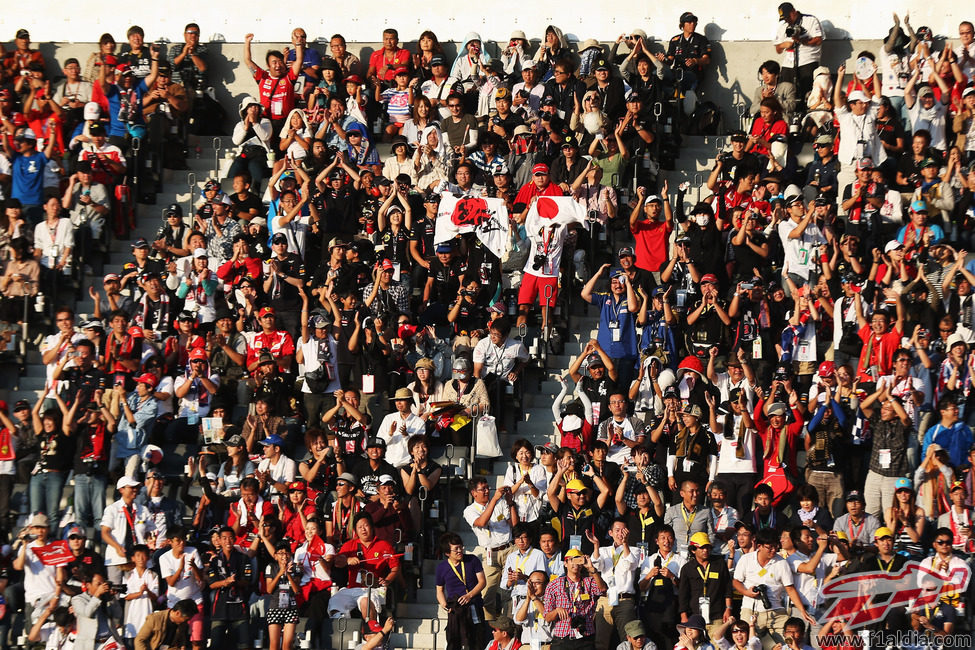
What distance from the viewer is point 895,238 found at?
73.8ft

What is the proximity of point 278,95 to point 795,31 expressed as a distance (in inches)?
276


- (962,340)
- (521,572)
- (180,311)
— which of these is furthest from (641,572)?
(180,311)

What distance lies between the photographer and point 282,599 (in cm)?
1914

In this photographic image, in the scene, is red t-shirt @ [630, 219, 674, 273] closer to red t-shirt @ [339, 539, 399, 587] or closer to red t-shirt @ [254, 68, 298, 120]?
red t-shirt @ [339, 539, 399, 587]

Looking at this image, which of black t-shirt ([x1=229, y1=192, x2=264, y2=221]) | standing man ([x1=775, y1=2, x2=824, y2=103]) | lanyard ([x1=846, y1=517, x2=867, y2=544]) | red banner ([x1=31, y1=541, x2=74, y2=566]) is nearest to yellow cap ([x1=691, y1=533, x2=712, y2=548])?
lanyard ([x1=846, y1=517, x2=867, y2=544])

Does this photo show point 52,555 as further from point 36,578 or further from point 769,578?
point 769,578

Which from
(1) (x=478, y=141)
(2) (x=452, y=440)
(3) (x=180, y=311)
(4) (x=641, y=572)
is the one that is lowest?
(4) (x=641, y=572)

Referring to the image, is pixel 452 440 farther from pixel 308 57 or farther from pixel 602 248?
pixel 308 57

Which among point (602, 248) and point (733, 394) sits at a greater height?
point (602, 248)

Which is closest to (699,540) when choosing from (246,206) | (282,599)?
(282,599)

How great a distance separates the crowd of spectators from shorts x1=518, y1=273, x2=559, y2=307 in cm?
4

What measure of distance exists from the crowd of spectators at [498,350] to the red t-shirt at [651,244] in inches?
1.6

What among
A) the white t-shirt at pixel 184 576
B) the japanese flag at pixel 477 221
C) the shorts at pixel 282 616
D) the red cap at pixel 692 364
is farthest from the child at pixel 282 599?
the japanese flag at pixel 477 221

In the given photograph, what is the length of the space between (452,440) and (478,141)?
4704mm
